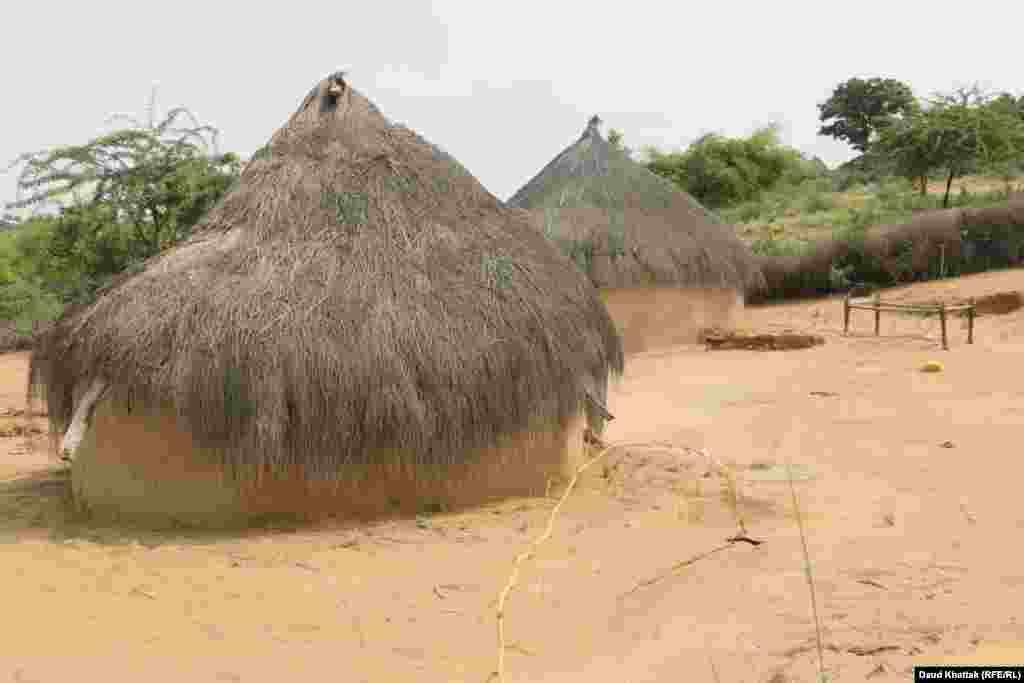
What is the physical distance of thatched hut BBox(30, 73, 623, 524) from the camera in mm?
5207

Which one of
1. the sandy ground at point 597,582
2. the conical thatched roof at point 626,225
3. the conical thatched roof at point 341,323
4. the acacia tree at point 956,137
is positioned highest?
the acacia tree at point 956,137

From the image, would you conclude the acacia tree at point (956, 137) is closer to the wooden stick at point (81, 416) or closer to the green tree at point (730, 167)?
the green tree at point (730, 167)

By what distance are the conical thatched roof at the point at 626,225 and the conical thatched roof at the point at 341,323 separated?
8260 mm

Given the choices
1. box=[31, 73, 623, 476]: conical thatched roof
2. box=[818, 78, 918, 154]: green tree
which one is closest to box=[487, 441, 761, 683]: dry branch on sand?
box=[31, 73, 623, 476]: conical thatched roof

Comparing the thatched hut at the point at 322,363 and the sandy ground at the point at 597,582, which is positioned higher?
the thatched hut at the point at 322,363

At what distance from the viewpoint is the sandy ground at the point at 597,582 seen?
3.62 metres

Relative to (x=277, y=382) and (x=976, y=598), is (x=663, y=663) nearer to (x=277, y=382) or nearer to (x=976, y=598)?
(x=976, y=598)

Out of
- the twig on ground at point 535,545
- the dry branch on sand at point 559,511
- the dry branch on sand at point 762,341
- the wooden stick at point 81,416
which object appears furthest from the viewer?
the dry branch on sand at point 762,341

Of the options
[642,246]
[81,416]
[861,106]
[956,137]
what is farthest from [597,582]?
[861,106]

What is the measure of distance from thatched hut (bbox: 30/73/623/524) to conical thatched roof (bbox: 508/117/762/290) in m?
8.55

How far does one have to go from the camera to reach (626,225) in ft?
49.7

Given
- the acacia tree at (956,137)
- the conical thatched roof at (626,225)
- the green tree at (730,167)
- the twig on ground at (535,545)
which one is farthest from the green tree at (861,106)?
the twig on ground at (535,545)

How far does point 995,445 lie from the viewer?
22.2 feet

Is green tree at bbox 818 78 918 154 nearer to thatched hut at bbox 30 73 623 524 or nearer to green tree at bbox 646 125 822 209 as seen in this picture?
green tree at bbox 646 125 822 209
